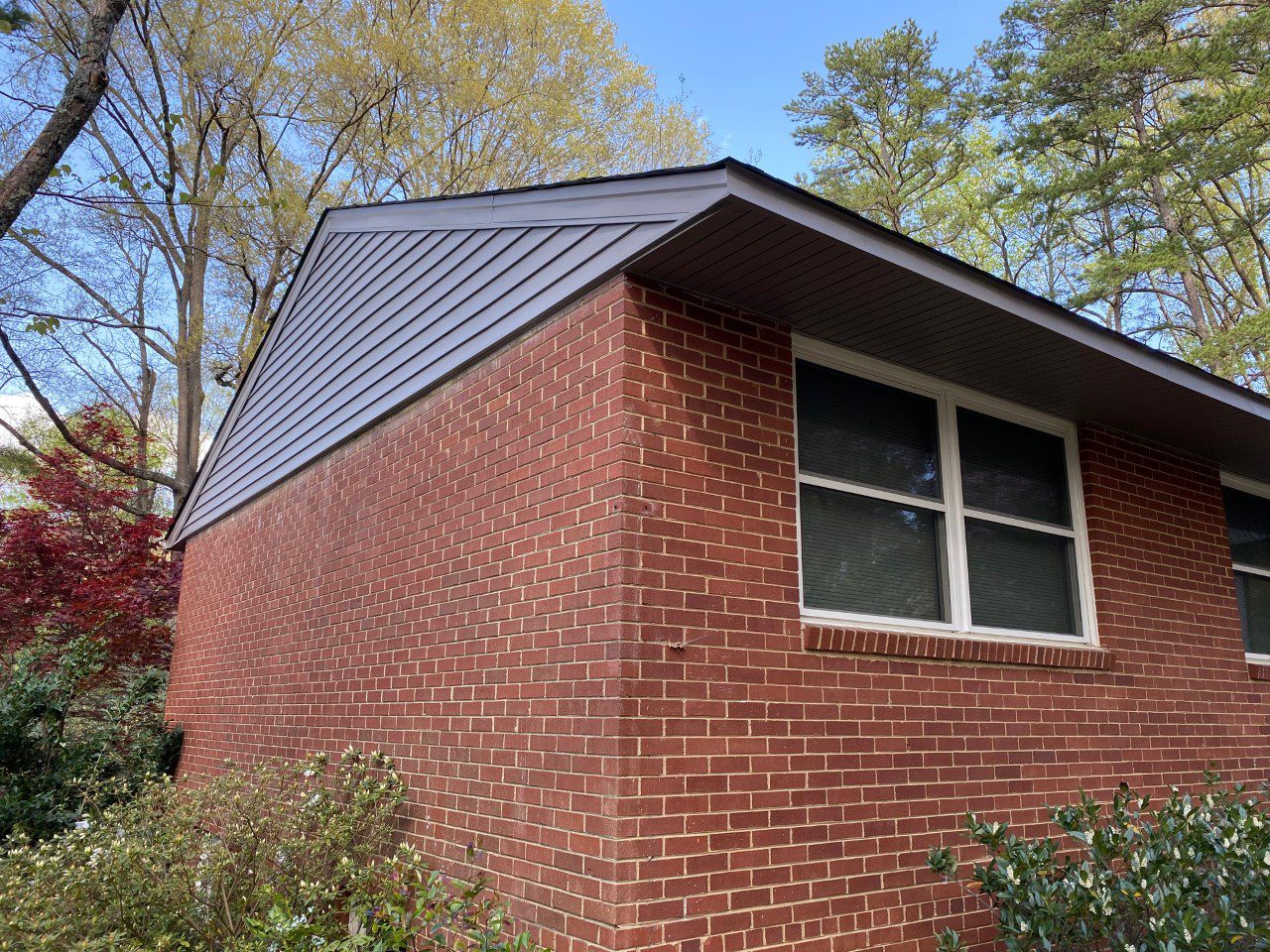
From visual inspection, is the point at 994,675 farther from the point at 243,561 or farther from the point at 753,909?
the point at 243,561

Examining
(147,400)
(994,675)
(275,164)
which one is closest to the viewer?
(994,675)

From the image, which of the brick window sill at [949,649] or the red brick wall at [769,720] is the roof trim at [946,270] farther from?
the brick window sill at [949,649]

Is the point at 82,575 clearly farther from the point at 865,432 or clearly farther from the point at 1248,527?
the point at 1248,527

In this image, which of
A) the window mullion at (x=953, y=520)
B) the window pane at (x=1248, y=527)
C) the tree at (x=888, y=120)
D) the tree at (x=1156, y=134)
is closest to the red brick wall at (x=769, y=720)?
the window mullion at (x=953, y=520)

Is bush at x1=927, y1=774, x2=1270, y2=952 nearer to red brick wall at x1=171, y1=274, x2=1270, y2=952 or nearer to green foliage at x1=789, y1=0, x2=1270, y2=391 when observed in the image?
red brick wall at x1=171, y1=274, x2=1270, y2=952

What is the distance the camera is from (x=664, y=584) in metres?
3.90

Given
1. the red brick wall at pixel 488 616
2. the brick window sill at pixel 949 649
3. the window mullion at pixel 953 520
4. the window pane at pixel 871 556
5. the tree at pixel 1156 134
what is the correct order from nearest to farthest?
the red brick wall at pixel 488 616, the brick window sill at pixel 949 649, the window pane at pixel 871 556, the window mullion at pixel 953 520, the tree at pixel 1156 134

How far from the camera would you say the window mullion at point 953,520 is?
16.8 feet

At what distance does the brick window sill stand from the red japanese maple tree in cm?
A: 1073

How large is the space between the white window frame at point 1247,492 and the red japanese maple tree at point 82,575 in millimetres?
12384

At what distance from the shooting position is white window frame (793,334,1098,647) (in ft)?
15.6

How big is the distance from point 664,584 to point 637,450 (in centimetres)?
58

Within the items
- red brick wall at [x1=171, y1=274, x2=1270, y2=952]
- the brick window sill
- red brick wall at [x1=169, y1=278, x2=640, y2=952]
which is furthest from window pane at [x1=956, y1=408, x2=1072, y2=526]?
red brick wall at [x1=169, y1=278, x2=640, y2=952]

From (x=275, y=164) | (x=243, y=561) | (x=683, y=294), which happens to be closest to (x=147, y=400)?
(x=275, y=164)
